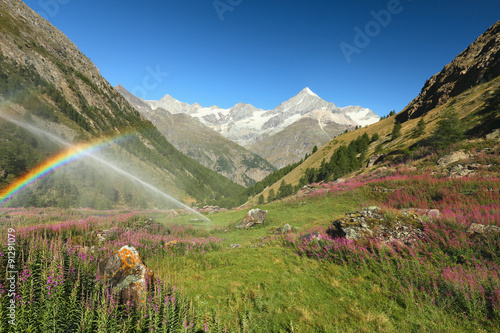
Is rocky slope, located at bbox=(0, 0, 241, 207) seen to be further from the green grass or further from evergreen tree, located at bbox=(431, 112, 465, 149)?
evergreen tree, located at bbox=(431, 112, 465, 149)

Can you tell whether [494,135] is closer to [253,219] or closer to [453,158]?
[453,158]

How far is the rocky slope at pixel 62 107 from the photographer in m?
59.9

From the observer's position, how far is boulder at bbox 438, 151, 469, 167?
22750 millimetres

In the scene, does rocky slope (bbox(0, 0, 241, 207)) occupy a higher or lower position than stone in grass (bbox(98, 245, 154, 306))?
higher

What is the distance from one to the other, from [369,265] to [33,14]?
255145mm

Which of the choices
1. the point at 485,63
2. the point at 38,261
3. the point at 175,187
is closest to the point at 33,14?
the point at 175,187

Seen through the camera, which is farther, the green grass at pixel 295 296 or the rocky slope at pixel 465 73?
the rocky slope at pixel 465 73

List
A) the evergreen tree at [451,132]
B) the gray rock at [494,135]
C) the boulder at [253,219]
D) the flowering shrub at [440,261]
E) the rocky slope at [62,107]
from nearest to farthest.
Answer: the flowering shrub at [440,261] < the boulder at [253,219] < the gray rock at [494,135] < the evergreen tree at [451,132] < the rocky slope at [62,107]

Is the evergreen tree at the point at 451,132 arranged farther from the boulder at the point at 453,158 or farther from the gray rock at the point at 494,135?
the boulder at the point at 453,158

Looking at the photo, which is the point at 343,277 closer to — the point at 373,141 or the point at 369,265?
the point at 369,265

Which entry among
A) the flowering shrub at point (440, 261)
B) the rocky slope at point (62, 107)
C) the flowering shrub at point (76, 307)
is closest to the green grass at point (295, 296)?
the flowering shrub at point (440, 261)

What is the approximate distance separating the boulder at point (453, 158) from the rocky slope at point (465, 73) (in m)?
49.5

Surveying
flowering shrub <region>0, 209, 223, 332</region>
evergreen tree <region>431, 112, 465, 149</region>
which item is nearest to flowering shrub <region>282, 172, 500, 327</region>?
flowering shrub <region>0, 209, 223, 332</region>

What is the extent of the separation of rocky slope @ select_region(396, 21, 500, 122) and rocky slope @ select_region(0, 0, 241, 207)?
115 metres
